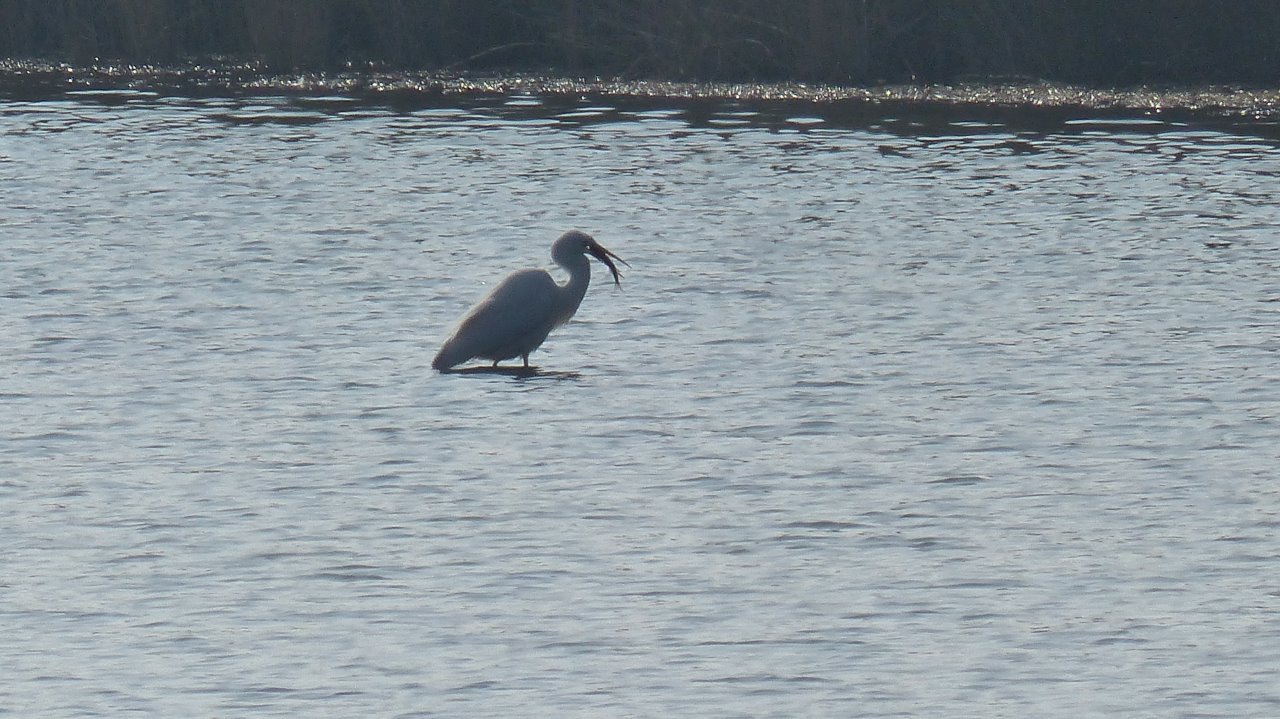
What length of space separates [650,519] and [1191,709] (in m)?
2.45

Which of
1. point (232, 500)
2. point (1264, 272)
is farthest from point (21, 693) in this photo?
point (1264, 272)

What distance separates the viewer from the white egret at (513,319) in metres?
11.0

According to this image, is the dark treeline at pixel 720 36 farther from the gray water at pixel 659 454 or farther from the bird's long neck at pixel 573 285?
the bird's long neck at pixel 573 285

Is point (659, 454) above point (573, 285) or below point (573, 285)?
below

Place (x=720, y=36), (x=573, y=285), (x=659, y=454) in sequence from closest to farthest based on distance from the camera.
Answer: (x=659, y=454) → (x=573, y=285) → (x=720, y=36)

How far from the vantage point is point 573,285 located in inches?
448

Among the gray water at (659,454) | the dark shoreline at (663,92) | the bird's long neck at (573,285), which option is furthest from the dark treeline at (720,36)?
the bird's long neck at (573,285)

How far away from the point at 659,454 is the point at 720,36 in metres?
15.0

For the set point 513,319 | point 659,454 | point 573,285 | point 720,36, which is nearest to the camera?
point 659,454

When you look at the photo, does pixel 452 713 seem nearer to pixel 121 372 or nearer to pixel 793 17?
pixel 121 372

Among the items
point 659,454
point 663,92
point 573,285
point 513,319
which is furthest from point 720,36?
point 659,454

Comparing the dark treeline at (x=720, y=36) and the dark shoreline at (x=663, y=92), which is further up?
the dark treeline at (x=720, y=36)

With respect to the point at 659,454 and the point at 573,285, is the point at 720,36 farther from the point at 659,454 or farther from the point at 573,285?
the point at 659,454

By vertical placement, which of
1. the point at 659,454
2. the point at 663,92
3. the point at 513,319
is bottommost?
the point at 663,92
